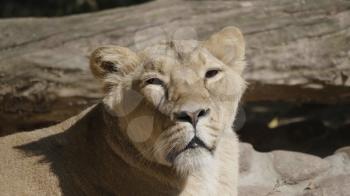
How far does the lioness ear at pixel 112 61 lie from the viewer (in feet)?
14.6

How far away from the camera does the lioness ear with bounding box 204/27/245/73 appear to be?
458 cm

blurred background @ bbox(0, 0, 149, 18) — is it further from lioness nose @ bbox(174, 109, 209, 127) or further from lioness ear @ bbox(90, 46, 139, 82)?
lioness nose @ bbox(174, 109, 209, 127)

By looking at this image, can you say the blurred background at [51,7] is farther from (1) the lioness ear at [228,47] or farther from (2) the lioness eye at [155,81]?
(2) the lioness eye at [155,81]

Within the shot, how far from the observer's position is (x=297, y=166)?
558 centimetres

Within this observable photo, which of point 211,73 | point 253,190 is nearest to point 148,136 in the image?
point 211,73

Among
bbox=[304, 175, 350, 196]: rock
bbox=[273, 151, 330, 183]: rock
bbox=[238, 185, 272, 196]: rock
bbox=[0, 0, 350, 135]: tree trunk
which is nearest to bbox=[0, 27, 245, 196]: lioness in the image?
bbox=[238, 185, 272, 196]: rock

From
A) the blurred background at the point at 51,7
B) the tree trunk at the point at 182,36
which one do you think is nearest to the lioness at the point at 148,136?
the tree trunk at the point at 182,36

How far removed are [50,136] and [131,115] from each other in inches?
27.4

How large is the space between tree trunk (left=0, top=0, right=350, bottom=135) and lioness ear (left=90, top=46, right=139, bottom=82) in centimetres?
179

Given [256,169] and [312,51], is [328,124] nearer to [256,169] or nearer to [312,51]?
[312,51]

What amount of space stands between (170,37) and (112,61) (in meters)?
1.83

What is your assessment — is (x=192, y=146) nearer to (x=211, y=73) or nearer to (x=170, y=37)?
(x=211, y=73)

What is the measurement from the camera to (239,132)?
727 centimetres

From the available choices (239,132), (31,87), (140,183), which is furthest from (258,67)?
(140,183)
